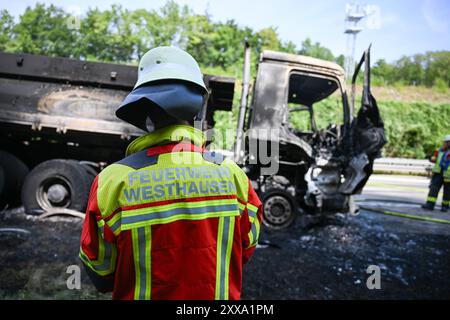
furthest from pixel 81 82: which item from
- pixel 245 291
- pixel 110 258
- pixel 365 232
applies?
pixel 365 232

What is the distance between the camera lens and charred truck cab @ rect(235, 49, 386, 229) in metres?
3.97

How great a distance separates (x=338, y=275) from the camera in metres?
3.04

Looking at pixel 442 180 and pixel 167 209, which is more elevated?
pixel 167 209

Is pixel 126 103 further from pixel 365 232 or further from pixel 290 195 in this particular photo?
pixel 365 232

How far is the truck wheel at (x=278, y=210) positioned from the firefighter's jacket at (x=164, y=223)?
3336 mm

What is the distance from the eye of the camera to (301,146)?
4184 mm

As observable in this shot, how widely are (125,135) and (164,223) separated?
322 cm

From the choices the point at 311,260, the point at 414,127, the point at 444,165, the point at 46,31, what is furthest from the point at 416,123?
the point at 46,31

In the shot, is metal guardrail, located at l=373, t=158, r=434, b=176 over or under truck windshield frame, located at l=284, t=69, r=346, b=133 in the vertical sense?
under

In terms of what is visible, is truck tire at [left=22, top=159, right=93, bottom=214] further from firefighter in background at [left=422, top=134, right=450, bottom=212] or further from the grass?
the grass

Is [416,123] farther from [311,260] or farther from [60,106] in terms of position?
[60,106]

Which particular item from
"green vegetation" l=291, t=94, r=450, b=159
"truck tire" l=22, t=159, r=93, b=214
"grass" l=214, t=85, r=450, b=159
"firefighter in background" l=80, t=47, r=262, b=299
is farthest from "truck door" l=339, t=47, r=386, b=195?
"green vegetation" l=291, t=94, r=450, b=159

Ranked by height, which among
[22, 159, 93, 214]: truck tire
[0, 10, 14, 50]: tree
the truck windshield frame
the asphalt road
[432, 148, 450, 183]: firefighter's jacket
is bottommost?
the asphalt road

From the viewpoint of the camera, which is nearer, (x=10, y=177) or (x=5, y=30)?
(x=10, y=177)
